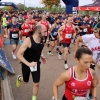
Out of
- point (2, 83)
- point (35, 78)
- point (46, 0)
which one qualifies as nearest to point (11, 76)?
point (2, 83)

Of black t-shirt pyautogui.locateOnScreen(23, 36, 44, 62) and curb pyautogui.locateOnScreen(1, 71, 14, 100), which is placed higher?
black t-shirt pyautogui.locateOnScreen(23, 36, 44, 62)

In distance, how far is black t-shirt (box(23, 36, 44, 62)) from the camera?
12.9ft

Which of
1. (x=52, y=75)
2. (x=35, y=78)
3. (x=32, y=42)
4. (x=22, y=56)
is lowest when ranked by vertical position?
(x=52, y=75)

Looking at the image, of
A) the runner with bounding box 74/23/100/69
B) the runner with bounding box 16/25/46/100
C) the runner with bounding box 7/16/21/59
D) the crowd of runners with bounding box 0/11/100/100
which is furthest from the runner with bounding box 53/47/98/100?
the runner with bounding box 7/16/21/59

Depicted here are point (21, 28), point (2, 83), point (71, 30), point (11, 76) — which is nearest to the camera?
point (2, 83)

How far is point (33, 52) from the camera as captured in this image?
4.02 m

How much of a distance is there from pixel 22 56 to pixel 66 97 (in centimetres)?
140

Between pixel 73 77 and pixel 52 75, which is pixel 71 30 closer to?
pixel 52 75

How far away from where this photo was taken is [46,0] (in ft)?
141

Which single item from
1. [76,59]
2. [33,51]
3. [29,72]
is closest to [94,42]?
[33,51]

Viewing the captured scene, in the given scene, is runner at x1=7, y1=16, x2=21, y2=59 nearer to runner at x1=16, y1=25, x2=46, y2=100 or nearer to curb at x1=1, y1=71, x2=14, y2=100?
curb at x1=1, y1=71, x2=14, y2=100

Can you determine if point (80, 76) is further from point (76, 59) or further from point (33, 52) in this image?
point (33, 52)

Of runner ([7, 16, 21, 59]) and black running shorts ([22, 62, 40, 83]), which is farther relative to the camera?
runner ([7, 16, 21, 59])

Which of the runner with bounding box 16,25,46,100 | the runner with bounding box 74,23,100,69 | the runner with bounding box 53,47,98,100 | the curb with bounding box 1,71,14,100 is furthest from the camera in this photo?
the curb with bounding box 1,71,14,100
